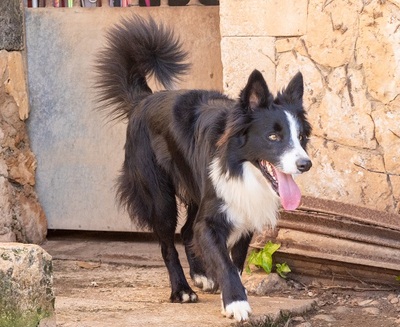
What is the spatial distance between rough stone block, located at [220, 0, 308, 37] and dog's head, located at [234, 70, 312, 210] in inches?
48.2

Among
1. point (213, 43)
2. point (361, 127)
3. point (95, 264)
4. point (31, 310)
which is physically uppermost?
point (213, 43)

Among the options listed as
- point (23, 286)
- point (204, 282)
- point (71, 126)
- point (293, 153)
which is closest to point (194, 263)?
point (204, 282)

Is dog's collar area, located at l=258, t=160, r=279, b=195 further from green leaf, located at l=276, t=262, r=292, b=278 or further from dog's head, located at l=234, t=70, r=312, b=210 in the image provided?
green leaf, located at l=276, t=262, r=292, b=278

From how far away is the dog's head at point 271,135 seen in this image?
15.4 ft

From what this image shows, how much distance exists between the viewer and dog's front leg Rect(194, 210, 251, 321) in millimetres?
4754

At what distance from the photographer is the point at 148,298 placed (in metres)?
5.48

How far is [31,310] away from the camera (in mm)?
3783

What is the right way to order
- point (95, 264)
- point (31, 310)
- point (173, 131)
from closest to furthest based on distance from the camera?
point (31, 310), point (173, 131), point (95, 264)

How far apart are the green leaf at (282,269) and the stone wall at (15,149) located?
1.99 metres

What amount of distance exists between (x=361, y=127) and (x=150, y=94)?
1.29 m

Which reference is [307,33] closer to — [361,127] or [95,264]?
[361,127]

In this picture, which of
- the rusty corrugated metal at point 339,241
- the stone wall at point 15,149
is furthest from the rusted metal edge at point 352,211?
the stone wall at point 15,149

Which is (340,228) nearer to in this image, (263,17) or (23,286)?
(263,17)

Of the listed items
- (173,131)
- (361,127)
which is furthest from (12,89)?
(361,127)
